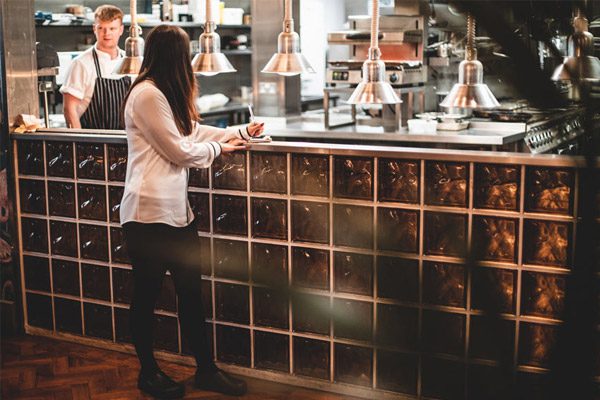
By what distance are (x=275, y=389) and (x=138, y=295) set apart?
2.73 ft

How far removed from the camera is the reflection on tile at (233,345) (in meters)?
4.27

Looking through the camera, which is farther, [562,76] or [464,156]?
[464,156]

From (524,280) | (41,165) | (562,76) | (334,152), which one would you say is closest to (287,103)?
(41,165)

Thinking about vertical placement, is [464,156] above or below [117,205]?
above

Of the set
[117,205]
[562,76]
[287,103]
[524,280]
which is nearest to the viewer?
[562,76]

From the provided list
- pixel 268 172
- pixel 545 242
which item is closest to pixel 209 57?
pixel 268 172

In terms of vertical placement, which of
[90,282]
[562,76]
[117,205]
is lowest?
[90,282]

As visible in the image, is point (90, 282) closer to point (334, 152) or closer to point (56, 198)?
point (56, 198)

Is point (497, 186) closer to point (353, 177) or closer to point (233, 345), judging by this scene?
point (353, 177)

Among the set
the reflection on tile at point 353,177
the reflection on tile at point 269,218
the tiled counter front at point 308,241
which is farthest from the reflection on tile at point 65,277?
the reflection on tile at point 353,177

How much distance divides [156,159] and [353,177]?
876 millimetres

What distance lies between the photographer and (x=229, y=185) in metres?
4.12

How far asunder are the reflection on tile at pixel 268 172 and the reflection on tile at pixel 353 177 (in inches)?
10.8

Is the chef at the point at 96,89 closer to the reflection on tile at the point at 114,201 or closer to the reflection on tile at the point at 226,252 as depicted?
the reflection on tile at the point at 114,201
